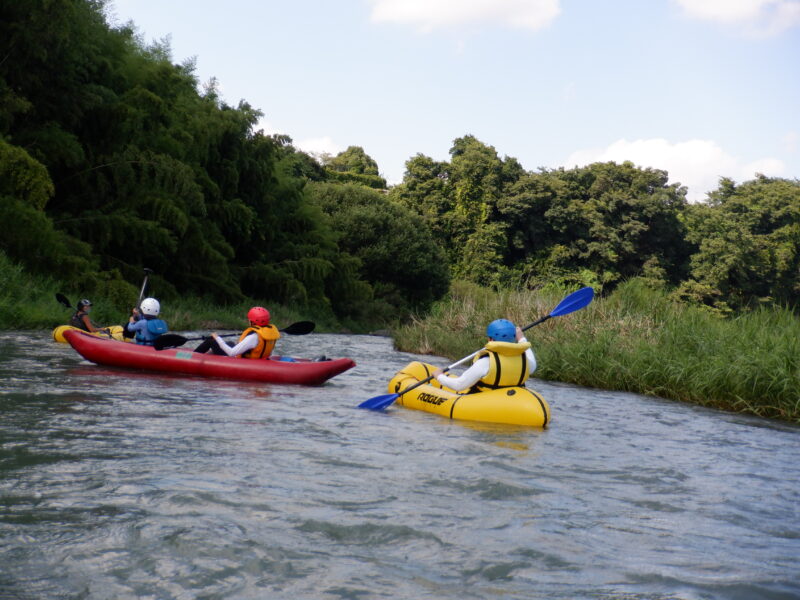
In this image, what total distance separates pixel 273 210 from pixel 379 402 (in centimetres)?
1625

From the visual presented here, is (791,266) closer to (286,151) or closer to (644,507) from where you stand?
(286,151)

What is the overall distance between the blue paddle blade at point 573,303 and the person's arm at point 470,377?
1.67 metres

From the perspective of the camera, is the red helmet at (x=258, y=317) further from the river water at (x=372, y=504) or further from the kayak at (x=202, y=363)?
the river water at (x=372, y=504)

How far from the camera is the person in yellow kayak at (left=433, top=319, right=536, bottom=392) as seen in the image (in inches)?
256

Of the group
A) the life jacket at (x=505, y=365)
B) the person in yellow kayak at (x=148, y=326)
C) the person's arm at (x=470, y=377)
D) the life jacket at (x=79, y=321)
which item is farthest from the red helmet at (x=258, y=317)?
the life jacket at (x=79, y=321)

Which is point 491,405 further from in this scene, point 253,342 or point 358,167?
point 358,167

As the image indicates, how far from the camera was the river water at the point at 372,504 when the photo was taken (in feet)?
9.61

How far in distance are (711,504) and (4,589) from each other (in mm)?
3345

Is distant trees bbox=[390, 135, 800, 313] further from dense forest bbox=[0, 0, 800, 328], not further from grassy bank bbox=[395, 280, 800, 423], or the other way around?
grassy bank bbox=[395, 280, 800, 423]

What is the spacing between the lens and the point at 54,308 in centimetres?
1280

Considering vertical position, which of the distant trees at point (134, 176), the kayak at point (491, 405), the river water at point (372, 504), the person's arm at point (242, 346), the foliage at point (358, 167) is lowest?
the river water at point (372, 504)

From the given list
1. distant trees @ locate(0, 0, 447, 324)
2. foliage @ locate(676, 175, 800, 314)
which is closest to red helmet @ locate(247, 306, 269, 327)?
distant trees @ locate(0, 0, 447, 324)

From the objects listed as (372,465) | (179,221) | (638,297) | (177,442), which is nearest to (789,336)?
(638,297)

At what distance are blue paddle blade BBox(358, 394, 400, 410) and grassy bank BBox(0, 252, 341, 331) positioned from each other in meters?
7.21
